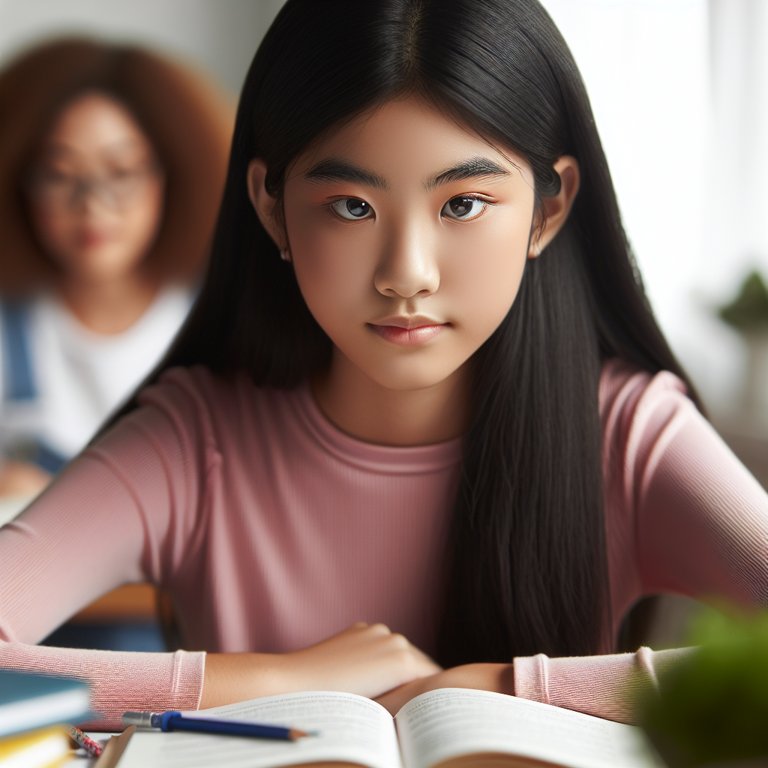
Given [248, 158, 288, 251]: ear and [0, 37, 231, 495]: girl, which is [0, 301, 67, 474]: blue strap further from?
[248, 158, 288, 251]: ear

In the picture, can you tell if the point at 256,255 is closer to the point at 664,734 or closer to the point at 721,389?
the point at 664,734

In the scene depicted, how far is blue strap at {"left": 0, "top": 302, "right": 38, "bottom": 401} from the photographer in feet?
8.29

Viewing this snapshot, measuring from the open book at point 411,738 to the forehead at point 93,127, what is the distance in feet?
6.47

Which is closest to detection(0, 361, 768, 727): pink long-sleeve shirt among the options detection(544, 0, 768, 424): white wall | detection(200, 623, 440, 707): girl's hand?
detection(200, 623, 440, 707): girl's hand

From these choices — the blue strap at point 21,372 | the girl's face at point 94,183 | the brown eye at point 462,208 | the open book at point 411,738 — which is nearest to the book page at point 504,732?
the open book at point 411,738

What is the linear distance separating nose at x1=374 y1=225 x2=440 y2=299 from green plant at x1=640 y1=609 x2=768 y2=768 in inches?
16.7

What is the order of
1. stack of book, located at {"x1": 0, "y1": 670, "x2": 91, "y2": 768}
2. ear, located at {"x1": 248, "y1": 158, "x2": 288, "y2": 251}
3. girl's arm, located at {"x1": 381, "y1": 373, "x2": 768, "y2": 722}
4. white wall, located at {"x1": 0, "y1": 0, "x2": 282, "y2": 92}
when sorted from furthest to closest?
white wall, located at {"x1": 0, "y1": 0, "x2": 282, "y2": 92} → ear, located at {"x1": 248, "y1": 158, "x2": 288, "y2": 251} → girl's arm, located at {"x1": 381, "y1": 373, "x2": 768, "y2": 722} → stack of book, located at {"x1": 0, "y1": 670, "x2": 91, "y2": 768}

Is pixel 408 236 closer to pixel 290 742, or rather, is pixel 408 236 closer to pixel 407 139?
pixel 407 139

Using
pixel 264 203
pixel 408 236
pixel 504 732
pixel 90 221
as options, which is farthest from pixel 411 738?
pixel 90 221

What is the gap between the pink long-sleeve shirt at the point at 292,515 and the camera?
0.97 m

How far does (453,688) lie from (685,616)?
2.29ft

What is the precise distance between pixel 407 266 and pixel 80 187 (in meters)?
1.86

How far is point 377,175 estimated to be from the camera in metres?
0.83

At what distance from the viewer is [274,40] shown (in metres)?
0.89
